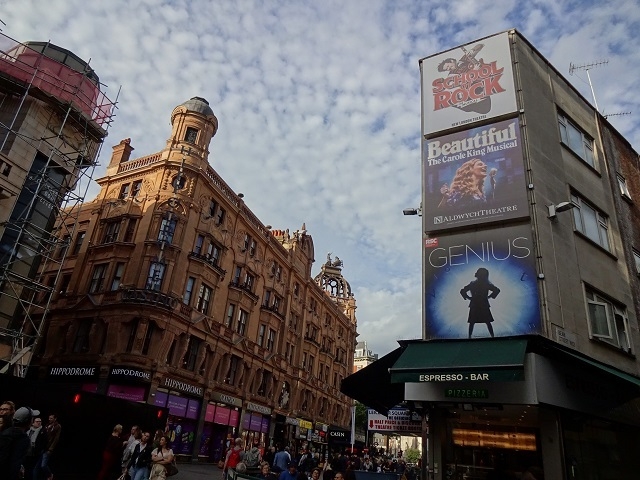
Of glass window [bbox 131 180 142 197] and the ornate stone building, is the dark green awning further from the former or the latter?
glass window [bbox 131 180 142 197]

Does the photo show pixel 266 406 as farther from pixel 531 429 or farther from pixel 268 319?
pixel 531 429

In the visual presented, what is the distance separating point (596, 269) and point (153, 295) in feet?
73.8

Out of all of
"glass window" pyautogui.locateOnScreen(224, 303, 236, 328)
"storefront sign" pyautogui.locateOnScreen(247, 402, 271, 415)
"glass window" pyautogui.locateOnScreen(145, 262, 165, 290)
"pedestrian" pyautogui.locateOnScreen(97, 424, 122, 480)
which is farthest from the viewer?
"storefront sign" pyautogui.locateOnScreen(247, 402, 271, 415)

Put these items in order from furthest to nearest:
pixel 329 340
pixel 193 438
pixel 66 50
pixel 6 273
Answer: pixel 329 340
pixel 193 438
pixel 66 50
pixel 6 273

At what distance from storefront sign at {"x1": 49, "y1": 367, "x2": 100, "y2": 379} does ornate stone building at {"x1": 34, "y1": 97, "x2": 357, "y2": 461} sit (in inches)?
3.2

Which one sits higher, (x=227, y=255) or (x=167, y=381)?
(x=227, y=255)

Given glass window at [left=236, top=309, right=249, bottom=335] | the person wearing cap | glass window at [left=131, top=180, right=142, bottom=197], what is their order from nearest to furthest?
the person wearing cap
glass window at [left=131, top=180, right=142, bottom=197]
glass window at [left=236, top=309, right=249, bottom=335]

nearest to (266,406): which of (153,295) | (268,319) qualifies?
(268,319)

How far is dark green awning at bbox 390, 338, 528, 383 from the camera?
10.1 metres

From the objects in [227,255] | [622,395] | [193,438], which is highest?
[227,255]

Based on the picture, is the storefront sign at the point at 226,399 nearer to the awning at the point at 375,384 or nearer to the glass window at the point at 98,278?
the glass window at the point at 98,278

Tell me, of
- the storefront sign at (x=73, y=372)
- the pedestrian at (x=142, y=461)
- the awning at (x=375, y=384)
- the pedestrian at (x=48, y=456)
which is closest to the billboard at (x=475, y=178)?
the awning at (x=375, y=384)

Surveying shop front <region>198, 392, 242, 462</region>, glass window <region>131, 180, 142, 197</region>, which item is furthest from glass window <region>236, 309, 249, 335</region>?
glass window <region>131, 180, 142, 197</region>

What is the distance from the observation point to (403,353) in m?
12.3
